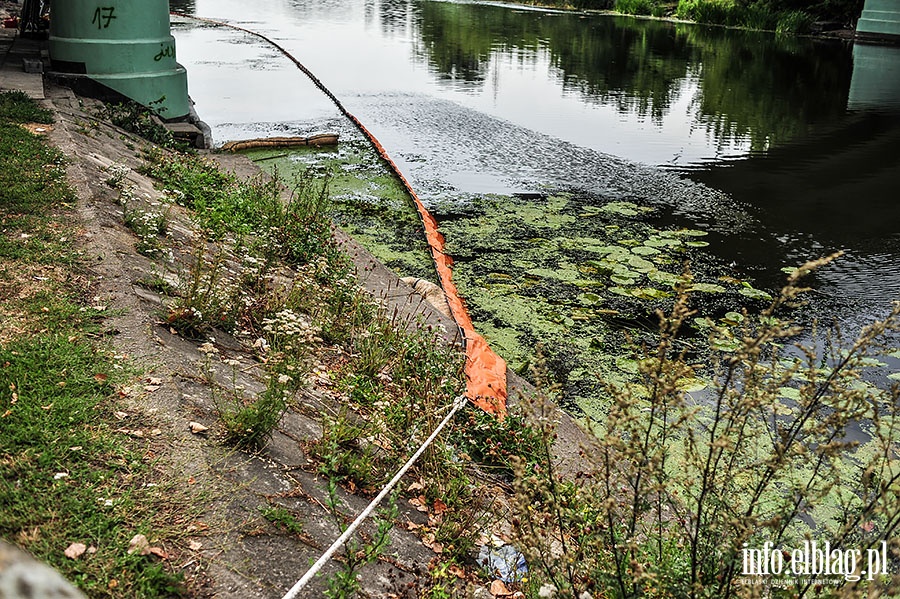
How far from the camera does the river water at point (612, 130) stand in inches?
322

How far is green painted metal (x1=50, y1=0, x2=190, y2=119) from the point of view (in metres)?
8.81

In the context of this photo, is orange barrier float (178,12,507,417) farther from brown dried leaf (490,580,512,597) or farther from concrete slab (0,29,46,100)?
concrete slab (0,29,46,100)

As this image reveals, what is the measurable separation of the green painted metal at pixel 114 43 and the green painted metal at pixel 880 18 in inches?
1101

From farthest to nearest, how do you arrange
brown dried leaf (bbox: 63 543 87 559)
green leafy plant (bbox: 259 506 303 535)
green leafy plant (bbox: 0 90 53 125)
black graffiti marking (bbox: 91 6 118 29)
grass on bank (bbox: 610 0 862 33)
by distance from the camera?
grass on bank (bbox: 610 0 862 33), black graffiti marking (bbox: 91 6 118 29), green leafy plant (bbox: 0 90 53 125), green leafy plant (bbox: 259 506 303 535), brown dried leaf (bbox: 63 543 87 559)

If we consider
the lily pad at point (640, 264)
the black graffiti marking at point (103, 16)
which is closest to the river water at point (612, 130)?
the lily pad at point (640, 264)

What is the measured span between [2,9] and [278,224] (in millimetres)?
14985

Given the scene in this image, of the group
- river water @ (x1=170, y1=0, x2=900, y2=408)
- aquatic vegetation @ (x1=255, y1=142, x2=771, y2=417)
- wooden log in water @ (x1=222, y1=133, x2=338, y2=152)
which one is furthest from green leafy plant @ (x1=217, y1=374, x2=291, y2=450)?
wooden log in water @ (x1=222, y1=133, x2=338, y2=152)

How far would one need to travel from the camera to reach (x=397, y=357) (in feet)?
15.2

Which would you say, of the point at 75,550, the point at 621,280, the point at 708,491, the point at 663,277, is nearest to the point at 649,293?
the point at 621,280

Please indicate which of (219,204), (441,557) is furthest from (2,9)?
(441,557)

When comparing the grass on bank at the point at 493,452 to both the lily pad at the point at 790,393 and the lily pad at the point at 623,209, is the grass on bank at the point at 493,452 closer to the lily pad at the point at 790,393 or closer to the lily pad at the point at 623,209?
the lily pad at the point at 790,393

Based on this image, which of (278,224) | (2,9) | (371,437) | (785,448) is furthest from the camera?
(2,9)

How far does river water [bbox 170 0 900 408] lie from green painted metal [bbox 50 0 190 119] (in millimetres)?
2302

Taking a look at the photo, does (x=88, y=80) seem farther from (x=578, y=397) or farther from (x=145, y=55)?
(x=578, y=397)
